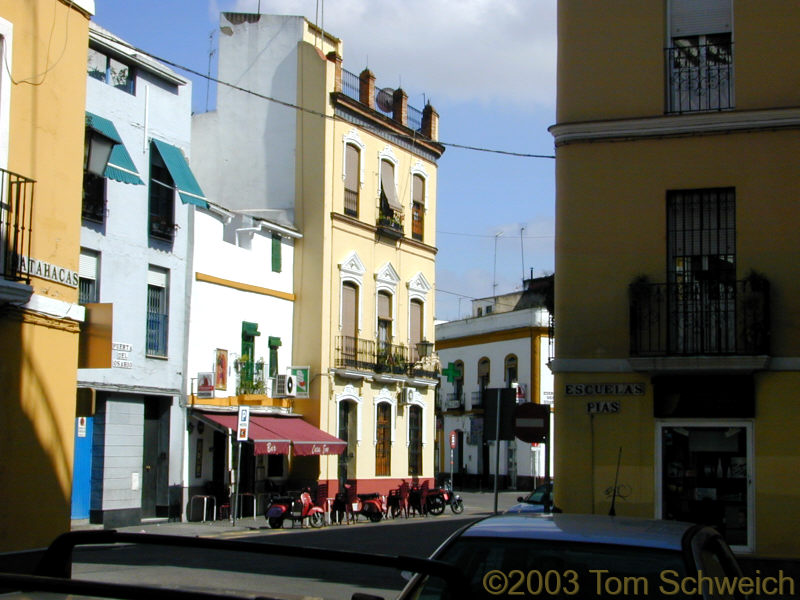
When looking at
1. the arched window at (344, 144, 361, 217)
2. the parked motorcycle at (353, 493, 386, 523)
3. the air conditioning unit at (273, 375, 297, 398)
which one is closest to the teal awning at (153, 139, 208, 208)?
the air conditioning unit at (273, 375, 297, 398)

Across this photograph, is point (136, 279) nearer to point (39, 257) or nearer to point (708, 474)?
point (39, 257)

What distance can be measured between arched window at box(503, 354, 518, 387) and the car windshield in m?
53.5

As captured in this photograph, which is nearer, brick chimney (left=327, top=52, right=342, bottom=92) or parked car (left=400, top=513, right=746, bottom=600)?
parked car (left=400, top=513, right=746, bottom=600)

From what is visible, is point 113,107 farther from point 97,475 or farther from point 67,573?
point 67,573


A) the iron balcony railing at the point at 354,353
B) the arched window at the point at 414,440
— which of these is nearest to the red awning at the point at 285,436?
the iron balcony railing at the point at 354,353

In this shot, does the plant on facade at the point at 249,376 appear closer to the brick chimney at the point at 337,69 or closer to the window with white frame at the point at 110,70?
the window with white frame at the point at 110,70

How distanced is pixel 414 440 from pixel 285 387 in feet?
28.8

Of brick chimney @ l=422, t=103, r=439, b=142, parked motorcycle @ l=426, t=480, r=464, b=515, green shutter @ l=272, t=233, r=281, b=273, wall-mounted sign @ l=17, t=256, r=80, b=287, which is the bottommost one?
parked motorcycle @ l=426, t=480, r=464, b=515

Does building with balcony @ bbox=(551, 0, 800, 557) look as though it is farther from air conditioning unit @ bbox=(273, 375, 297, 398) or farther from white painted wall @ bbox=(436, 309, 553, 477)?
white painted wall @ bbox=(436, 309, 553, 477)

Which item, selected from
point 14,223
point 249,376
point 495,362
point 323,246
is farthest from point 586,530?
point 495,362

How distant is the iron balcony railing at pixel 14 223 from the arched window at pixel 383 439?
25376mm

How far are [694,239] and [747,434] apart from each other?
3.09 meters

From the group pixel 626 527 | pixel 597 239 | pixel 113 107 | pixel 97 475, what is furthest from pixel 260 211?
pixel 626 527

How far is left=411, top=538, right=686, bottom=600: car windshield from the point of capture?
542 cm
